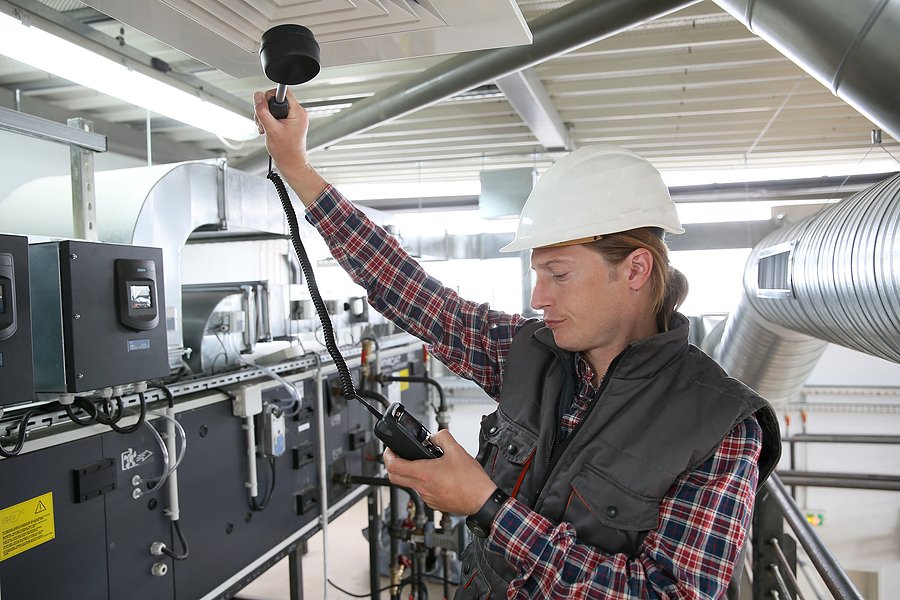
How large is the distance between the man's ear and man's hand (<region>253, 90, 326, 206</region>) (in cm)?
61

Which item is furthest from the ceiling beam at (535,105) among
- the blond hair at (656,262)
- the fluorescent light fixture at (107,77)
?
the blond hair at (656,262)

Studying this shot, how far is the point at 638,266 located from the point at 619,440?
0.31 m

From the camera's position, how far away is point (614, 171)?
106 cm

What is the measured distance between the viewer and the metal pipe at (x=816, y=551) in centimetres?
139

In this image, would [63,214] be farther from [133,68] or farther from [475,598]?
[475,598]

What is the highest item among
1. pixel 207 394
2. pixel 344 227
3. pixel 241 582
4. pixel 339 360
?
pixel 344 227

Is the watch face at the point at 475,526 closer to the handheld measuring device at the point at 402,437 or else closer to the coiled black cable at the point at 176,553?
the handheld measuring device at the point at 402,437

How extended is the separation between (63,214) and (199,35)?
5.51ft

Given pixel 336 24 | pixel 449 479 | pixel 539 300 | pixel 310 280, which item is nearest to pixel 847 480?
pixel 539 300

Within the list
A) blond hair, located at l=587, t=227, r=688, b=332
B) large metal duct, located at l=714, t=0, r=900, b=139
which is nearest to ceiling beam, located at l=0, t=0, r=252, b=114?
blond hair, located at l=587, t=227, r=688, b=332

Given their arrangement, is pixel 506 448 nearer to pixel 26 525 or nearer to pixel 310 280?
pixel 310 280

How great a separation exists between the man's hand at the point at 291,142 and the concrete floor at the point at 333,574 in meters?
3.22

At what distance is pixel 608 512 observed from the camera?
896 mm

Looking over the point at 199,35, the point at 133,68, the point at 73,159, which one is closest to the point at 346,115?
the point at 133,68
